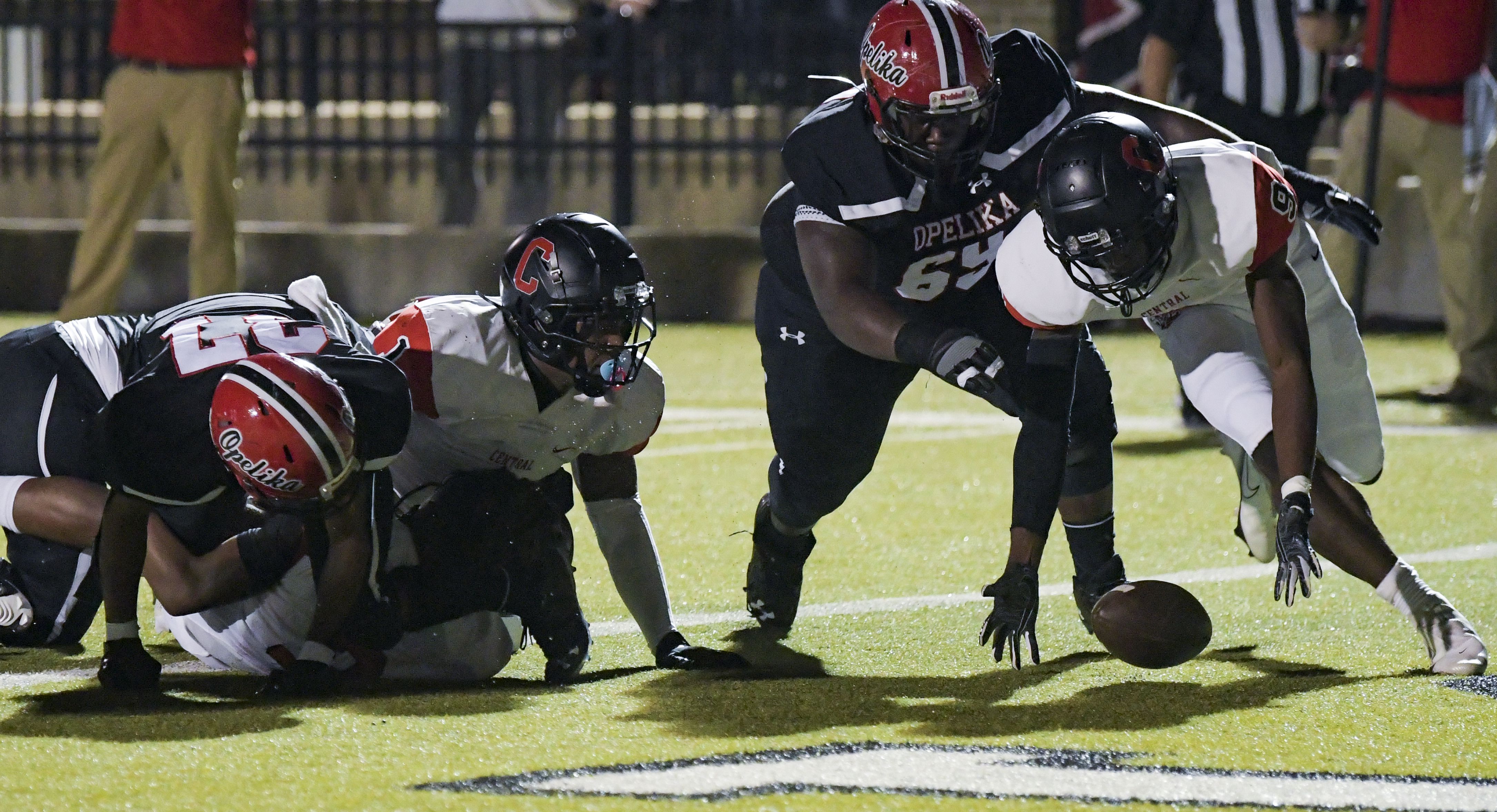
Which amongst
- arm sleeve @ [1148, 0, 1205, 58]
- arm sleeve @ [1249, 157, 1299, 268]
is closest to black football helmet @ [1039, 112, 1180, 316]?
arm sleeve @ [1249, 157, 1299, 268]

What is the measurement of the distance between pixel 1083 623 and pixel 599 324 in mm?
1487

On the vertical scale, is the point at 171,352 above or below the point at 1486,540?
above

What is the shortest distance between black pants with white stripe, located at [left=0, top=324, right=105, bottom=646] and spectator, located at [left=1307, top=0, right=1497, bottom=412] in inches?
240

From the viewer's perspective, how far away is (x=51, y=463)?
187 inches

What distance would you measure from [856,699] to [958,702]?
0.67 feet

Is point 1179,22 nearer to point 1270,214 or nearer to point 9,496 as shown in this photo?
point 1270,214

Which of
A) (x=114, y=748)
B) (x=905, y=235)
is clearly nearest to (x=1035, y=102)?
(x=905, y=235)

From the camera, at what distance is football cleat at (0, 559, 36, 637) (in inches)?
187

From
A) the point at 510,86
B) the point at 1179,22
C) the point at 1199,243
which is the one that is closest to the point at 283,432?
the point at 1199,243

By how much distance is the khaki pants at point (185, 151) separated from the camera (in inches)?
372

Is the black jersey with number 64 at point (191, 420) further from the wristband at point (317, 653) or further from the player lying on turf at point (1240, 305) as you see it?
the player lying on turf at point (1240, 305)

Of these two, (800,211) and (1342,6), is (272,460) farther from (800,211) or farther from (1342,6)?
(1342,6)

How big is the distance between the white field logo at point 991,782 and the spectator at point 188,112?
6476 millimetres

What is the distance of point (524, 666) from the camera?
15.5 feet
